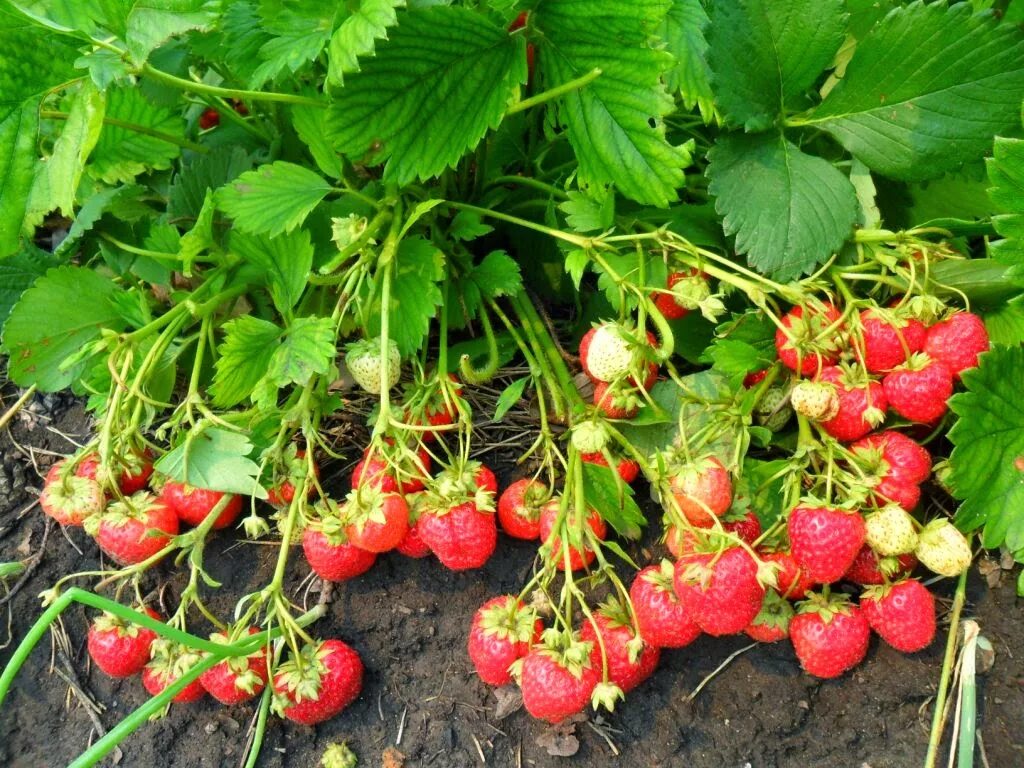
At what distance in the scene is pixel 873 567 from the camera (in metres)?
1.22

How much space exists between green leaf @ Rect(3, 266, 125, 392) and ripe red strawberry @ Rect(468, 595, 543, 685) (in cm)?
88

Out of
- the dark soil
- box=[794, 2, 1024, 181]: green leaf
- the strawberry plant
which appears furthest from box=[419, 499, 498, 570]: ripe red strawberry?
box=[794, 2, 1024, 181]: green leaf

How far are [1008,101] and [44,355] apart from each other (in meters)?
1.65

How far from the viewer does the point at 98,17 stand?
1116 millimetres

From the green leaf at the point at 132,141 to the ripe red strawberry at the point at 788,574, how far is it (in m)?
1.24

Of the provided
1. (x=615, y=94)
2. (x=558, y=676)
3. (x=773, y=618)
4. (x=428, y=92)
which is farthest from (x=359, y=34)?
(x=773, y=618)

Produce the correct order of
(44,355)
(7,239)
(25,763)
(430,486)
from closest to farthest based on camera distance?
(7,239) → (430,486) → (25,763) → (44,355)

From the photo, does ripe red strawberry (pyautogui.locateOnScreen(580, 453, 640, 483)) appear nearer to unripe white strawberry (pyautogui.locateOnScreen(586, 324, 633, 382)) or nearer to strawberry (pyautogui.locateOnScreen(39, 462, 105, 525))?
unripe white strawberry (pyautogui.locateOnScreen(586, 324, 633, 382))

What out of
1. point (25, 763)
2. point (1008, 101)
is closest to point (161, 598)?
point (25, 763)

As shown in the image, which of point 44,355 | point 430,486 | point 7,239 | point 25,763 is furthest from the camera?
point 44,355

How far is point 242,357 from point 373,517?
0.34m

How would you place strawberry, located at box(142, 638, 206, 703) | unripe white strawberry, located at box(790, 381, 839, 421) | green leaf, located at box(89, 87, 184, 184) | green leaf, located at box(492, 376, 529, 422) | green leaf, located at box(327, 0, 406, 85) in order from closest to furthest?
green leaf, located at box(327, 0, 406, 85), unripe white strawberry, located at box(790, 381, 839, 421), strawberry, located at box(142, 638, 206, 703), green leaf, located at box(492, 376, 529, 422), green leaf, located at box(89, 87, 184, 184)

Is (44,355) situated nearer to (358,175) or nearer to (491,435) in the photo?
(358,175)

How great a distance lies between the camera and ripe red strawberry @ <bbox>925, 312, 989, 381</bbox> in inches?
46.1
